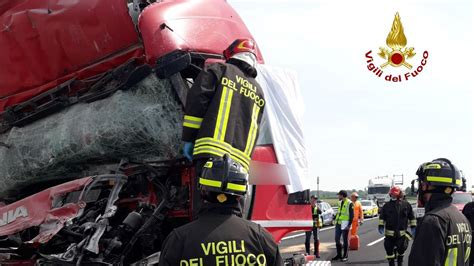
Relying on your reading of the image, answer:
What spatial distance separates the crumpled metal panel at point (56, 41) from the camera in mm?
4184

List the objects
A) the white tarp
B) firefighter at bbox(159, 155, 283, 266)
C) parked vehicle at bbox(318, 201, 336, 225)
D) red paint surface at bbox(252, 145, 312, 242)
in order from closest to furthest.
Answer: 1. firefighter at bbox(159, 155, 283, 266)
2. red paint surface at bbox(252, 145, 312, 242)
3. the white tarp
4. parked vehicle at bbox(318, 201, 336, 225)

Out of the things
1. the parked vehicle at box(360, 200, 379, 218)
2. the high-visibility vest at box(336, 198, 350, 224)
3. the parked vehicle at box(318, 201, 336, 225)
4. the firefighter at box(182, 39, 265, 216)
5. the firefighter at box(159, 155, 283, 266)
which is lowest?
the parked vehicle at box(360, 200, 379, 218)

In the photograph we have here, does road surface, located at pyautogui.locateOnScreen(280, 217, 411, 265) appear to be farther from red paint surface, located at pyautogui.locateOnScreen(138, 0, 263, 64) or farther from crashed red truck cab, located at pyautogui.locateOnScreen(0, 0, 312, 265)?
red paint surface, located at pyautogui.locateOnScreen(138, 0, 263, 64)

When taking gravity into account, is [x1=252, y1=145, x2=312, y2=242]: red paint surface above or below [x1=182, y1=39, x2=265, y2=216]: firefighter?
below

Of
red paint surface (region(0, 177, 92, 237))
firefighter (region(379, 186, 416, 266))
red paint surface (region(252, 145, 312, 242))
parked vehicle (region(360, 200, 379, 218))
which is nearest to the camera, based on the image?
red paint surface (region(0, 177, 92, 237))

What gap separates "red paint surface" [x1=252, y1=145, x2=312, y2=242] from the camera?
4.03 metres

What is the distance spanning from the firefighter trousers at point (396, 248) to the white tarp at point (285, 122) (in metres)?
6.28

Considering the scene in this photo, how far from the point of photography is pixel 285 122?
169 inches

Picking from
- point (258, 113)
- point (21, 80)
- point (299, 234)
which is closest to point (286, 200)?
point (258, 113)

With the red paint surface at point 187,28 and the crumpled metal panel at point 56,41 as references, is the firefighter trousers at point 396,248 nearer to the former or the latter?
the red paint surface at point 187,28

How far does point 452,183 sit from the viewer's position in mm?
3744

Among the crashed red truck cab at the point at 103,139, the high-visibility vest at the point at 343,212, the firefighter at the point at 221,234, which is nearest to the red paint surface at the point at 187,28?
the crashed red truck cab at the point at 103,139

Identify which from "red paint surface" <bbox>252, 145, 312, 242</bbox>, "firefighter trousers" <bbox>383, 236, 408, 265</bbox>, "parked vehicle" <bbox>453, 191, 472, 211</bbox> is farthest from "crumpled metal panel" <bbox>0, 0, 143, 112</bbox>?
A: "parked vehicle" <bbox>453, 191, 472, 211</bbox>

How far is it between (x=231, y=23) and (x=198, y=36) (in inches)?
17.4
